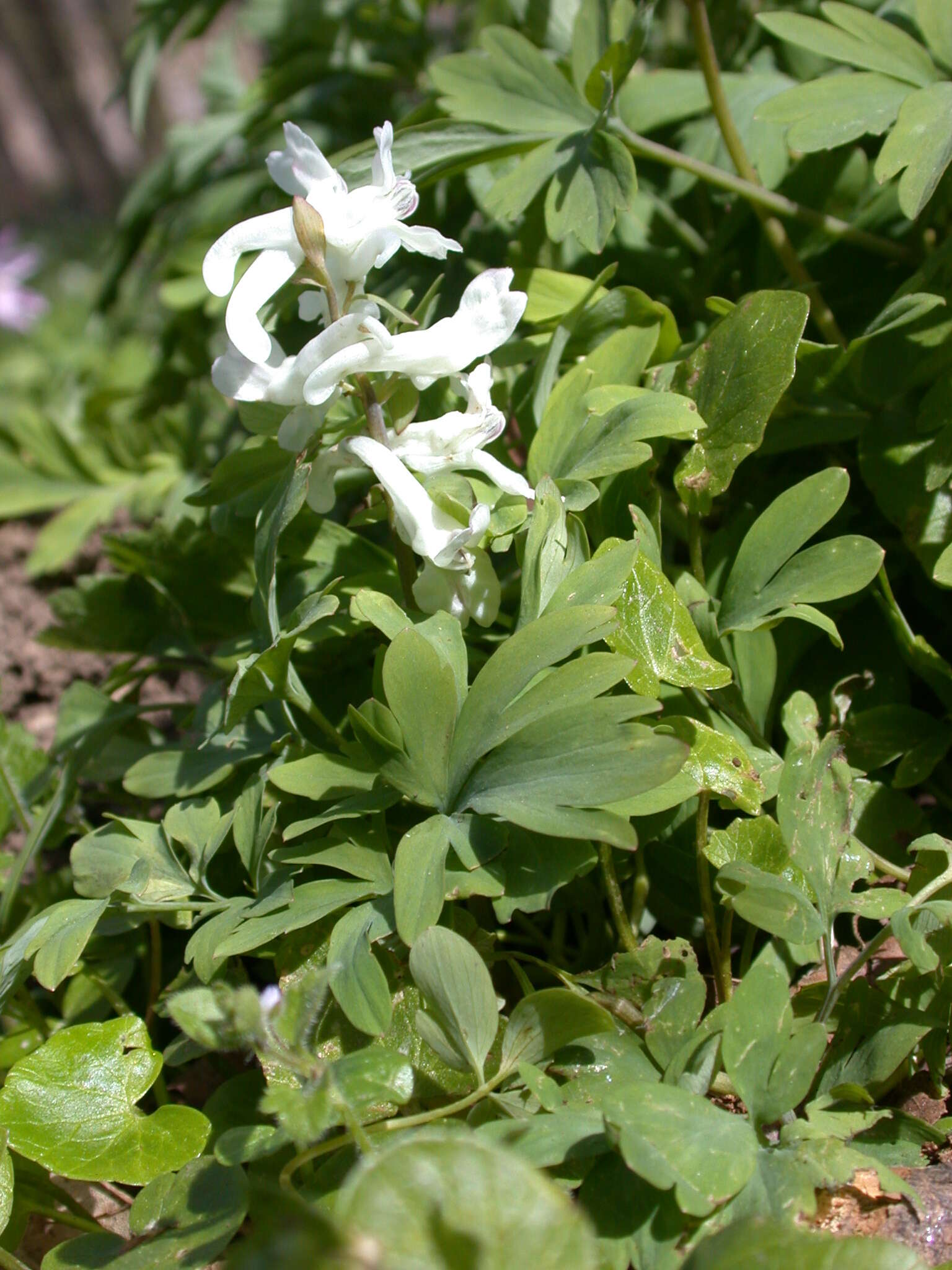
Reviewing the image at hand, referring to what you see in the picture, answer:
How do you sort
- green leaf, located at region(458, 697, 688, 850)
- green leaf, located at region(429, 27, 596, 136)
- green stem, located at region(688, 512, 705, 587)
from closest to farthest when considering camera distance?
green leaf, located at region(458, 697, 688, 850), green stem, located at region(688, 512, 705, 587), green leaf, located at region(429, 27, 596, 136)

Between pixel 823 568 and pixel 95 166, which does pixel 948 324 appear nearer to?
pixel 823 568

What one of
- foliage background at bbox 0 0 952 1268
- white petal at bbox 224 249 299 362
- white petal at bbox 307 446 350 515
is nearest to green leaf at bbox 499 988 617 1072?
foliage background at bbox 0 0 952 1268

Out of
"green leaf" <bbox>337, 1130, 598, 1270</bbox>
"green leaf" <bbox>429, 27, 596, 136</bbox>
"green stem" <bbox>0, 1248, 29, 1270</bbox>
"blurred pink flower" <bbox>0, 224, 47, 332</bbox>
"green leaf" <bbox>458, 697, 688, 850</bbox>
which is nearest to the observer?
"green leaf" <bbox>337, 1130, 598, 1270</bbox>

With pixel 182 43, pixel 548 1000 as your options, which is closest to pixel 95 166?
pixel 182 43

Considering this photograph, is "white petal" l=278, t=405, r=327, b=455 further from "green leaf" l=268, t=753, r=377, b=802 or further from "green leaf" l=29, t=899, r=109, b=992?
"green leaf" l=29, t=899, r=109, b=992

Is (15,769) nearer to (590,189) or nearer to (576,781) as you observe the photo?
(576,781)

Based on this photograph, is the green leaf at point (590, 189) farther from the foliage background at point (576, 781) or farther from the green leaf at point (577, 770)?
the green leaf at point (577, 770)
